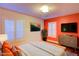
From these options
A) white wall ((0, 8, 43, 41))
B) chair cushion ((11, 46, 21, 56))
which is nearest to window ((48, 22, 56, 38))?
white wall ((0, 8, 43, 41))

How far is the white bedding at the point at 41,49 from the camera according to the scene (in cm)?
193

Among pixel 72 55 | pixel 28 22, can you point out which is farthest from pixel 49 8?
pixel 72 55

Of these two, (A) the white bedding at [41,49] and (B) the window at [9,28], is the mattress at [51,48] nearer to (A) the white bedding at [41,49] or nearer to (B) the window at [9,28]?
(A) the white bedding at [41,49]

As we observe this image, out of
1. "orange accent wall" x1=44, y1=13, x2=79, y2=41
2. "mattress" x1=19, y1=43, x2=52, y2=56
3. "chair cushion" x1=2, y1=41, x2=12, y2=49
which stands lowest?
"mattress" x1=19, y1=43, x2=52, y2=56

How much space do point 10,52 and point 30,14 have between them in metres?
0.77

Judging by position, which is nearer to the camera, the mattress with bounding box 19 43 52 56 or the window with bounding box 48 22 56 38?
the mattress with bounding box 19 43 52 56

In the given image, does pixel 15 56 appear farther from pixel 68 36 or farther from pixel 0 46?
pixel 68 36

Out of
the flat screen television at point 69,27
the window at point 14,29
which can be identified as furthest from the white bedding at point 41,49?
the flat screen television at point 69,27

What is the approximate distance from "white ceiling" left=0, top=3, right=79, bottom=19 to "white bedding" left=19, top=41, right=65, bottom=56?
0.52 metres

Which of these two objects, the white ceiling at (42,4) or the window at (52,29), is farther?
the window at (52,29)

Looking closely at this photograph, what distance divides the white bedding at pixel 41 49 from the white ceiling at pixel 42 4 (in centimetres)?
52

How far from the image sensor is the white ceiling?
189 centimetres

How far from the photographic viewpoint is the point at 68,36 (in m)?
2.00

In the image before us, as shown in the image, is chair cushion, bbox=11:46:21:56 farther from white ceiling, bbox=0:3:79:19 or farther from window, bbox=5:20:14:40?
white ceiling, bbox=0:3:79:19
